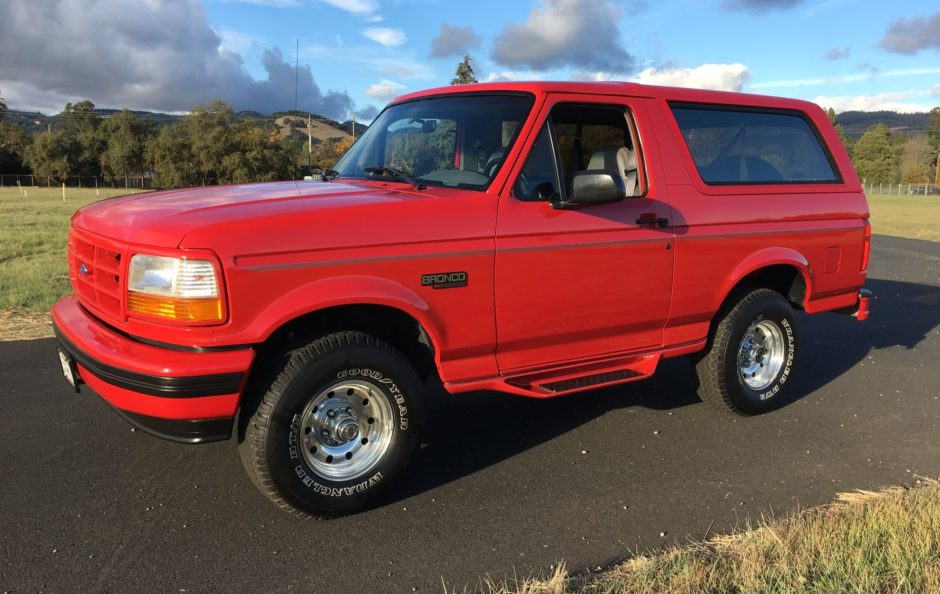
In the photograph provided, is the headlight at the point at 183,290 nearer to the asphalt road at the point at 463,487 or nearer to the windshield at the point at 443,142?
the asphalt road at the point at 463,487

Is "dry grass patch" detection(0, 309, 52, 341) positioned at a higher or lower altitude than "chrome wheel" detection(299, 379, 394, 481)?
lower

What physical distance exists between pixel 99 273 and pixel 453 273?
1.74 meters

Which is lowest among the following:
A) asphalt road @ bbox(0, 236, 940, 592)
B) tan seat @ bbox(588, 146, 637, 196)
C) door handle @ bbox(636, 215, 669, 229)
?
asphalt road @ bbox(0, 236, 940, 592)

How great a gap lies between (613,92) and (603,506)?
8.09ft

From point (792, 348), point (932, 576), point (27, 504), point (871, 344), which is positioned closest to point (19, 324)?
point (27, 504)

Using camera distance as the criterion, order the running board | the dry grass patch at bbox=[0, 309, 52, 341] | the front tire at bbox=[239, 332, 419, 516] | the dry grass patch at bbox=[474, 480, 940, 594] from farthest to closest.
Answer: the dry grass patch at bbox=[0, 309, 52, 341] → the running board → the front tire at bbox=[239, 332, 419, 516] → the dry grass patch at bbox=[474, 480, 940, 594]

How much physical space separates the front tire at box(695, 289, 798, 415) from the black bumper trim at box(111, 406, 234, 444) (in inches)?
129

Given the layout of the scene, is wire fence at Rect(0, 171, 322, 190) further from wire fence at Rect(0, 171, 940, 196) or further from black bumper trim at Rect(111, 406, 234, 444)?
black bumper trim at Rect(111, 406, 234, 444)

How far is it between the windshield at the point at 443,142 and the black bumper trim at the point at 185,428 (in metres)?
1.67

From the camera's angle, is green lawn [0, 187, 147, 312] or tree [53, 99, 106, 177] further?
tree [53, 99, 106, 177]

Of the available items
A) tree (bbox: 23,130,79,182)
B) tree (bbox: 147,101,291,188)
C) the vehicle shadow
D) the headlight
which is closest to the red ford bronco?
the headlight

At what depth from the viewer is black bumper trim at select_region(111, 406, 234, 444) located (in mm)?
3012

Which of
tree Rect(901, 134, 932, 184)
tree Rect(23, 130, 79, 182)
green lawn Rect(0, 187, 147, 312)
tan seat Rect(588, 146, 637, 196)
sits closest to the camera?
tan seat Rect(588, 146, 637, 196)

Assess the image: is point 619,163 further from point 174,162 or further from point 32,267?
point 174,162
